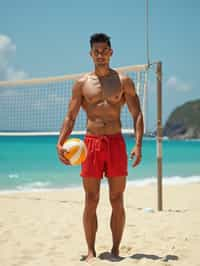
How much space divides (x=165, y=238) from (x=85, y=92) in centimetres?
178

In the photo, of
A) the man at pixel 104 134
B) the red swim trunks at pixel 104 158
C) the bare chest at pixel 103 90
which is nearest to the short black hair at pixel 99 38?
the man at pixel 104 134

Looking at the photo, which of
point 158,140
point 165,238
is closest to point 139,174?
point 158,140

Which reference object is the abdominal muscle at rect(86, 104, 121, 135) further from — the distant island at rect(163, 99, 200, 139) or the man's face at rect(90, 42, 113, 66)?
the distant island at rect(163, 99, 200, 139)

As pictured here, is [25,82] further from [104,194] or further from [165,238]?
[165,238]

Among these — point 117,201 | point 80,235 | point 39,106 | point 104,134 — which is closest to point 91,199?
point 117,201

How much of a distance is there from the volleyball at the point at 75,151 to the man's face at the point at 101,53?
675 millimetres

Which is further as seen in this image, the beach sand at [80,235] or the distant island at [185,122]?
the distant island at [185,122]

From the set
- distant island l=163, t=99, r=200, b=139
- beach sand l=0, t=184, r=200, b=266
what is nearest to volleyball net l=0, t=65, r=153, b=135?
beach sand l=0, t=184, r=200, b=266

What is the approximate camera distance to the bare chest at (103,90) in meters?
3.16

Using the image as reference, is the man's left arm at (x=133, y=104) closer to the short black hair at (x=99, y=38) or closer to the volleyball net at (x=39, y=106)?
the short black hair at (x=99, y=38)

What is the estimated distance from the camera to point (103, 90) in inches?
125

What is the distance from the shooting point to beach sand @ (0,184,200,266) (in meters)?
3.29

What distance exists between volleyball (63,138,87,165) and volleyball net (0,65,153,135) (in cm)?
338

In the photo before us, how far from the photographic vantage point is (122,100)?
328 centimetres
